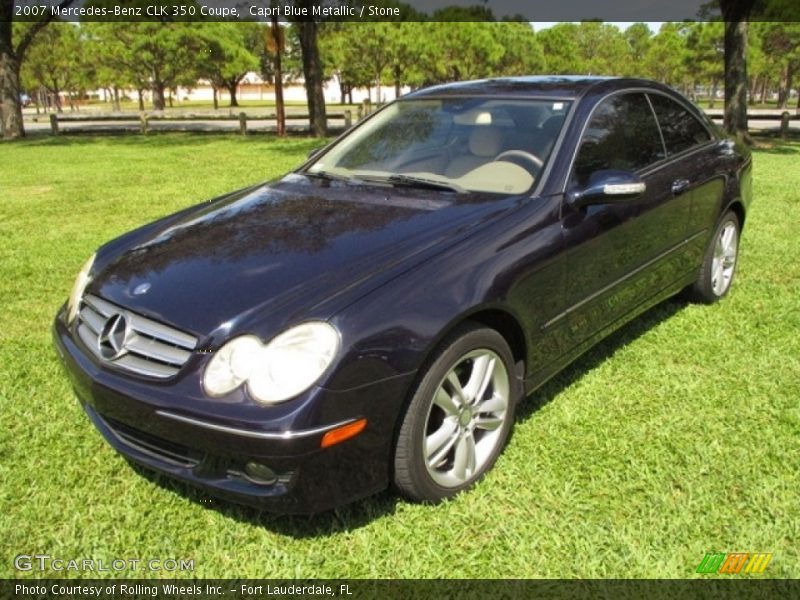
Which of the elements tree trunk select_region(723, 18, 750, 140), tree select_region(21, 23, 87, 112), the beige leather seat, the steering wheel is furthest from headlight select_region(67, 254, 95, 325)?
tree select_region(21, 23, 87, 112)

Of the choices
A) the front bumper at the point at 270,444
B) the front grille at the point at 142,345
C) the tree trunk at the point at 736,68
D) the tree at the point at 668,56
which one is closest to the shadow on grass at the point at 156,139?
the tree trunk at the point at 736,68

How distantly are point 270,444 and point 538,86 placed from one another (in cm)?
263

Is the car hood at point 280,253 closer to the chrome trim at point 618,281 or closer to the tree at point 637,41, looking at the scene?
the chrome trim at point 618,281

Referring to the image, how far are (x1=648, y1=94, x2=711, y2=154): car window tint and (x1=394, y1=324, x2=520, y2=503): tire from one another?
2104 mm

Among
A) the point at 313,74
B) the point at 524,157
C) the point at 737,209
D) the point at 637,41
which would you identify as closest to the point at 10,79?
the point at 313,74

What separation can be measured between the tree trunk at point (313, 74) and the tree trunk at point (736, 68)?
10498 millimetres

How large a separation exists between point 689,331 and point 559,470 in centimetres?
192

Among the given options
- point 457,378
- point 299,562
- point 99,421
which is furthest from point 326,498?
point 99,421

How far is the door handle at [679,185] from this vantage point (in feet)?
13.1

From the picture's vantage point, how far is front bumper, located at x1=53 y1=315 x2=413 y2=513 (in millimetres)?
2248

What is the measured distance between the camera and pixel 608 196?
3.16 metres

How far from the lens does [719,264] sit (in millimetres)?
4871

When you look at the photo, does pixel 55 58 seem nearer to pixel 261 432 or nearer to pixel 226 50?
pixel 226 50

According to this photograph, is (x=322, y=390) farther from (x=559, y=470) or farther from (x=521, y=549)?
(x=559, y=470)
